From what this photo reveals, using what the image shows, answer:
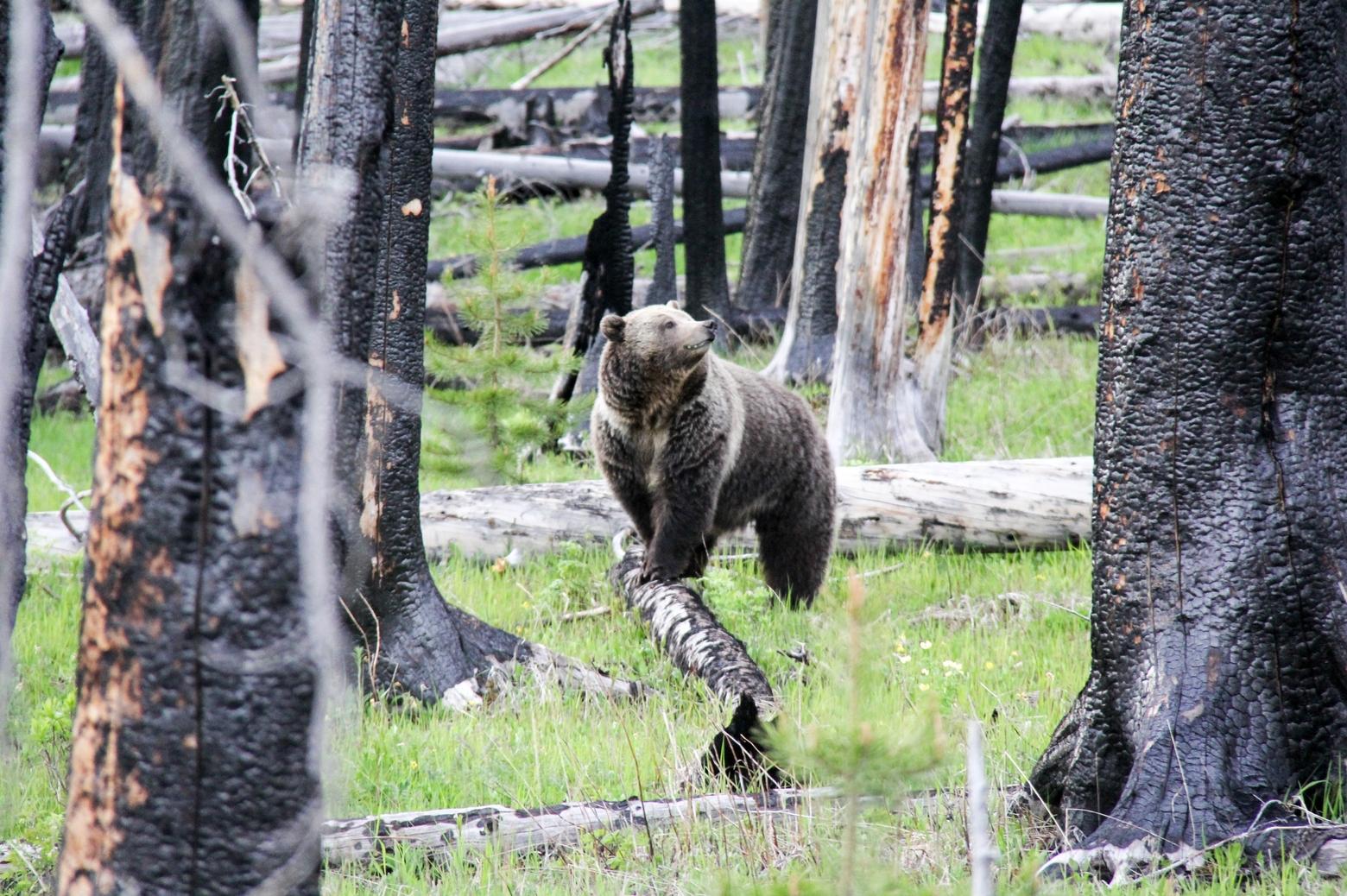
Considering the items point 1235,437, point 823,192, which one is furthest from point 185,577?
point 823,192

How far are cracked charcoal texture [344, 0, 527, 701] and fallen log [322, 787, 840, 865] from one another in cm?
153

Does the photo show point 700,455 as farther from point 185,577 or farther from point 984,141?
point 984,141

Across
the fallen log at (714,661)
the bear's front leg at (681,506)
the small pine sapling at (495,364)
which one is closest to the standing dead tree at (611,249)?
the small pine sapling at (495,364)

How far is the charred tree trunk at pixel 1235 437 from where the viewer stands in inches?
128

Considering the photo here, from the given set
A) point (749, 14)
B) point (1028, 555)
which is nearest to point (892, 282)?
point (1028, 555)

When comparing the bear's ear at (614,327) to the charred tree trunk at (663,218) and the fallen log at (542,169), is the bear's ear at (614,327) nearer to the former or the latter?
the charred tree trunk at (663,218)

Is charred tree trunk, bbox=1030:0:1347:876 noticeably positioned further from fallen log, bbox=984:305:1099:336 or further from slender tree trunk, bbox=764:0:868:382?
fallen log, bbox=984:305:1099:336

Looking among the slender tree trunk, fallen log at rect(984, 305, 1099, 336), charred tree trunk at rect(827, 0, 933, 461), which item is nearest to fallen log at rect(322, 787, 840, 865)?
charred tree trunk at rect(827, 0, 933, 461)

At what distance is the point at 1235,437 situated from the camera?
10.9 ft

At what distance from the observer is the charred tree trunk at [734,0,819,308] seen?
11641mm

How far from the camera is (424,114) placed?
5.11m

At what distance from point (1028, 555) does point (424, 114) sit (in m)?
3.87

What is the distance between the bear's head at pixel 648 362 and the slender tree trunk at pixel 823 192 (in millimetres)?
3037

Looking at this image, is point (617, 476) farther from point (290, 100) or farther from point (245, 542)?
point (290, 100)
